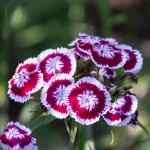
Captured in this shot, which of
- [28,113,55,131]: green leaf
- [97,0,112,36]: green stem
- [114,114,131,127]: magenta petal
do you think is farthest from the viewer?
[97,0,112,36]: green stem

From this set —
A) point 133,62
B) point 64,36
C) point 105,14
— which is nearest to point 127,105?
point 133,62

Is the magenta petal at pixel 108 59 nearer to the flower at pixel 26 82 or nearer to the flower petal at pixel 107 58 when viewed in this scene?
the flower petal at pixel 107 58

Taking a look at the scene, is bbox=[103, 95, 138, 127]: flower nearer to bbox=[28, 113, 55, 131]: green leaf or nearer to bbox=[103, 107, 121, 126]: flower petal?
bbox=[103, 107, 121, 126]: flower petal

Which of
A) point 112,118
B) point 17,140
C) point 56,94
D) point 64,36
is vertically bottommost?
point 17,140

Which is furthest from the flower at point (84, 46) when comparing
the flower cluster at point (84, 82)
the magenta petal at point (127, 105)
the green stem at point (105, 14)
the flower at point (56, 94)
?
the green stem at point (105, 14)

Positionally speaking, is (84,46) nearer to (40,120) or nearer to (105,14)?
(40,120)

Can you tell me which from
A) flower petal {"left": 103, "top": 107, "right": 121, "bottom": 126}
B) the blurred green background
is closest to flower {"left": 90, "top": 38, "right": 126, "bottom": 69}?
flower petal {"left": 103, "top": 107, "right": 121, "bottom": 126}
